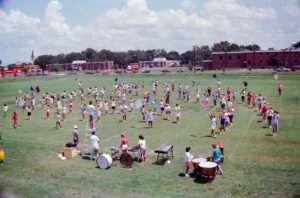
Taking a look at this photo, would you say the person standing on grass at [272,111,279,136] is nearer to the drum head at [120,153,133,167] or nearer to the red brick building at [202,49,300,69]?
the drum head at [120,153,133,167]

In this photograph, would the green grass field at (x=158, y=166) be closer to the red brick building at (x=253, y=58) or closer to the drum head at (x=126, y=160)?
the drum head at (x=126, y=160)

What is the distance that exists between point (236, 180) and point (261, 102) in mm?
16752

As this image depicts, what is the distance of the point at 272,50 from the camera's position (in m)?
99.1

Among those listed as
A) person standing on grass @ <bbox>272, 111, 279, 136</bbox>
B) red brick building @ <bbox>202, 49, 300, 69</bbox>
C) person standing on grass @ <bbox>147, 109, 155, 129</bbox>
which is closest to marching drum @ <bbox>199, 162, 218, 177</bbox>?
person standing on grass @ <bbox>272, 111, 279, 136</bbox>

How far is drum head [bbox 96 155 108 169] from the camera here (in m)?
13.7

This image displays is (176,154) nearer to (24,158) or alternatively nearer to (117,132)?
(117,132)

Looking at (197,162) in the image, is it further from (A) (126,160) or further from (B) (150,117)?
(B) (150,117)

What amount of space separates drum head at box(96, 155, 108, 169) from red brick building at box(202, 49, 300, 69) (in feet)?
305

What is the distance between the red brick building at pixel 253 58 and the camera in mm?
96062

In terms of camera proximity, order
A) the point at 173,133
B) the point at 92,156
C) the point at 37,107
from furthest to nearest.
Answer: the point at 37,107 → the point at 173,133 → the point at 92,156

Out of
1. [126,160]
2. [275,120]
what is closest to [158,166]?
[126,160]

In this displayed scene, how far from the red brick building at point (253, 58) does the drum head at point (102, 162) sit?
9301 centimetres

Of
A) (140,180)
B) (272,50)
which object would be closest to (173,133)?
(140,180)

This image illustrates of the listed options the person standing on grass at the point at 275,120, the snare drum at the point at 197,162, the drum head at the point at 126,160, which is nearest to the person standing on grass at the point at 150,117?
the drum head at the point at 126,160
